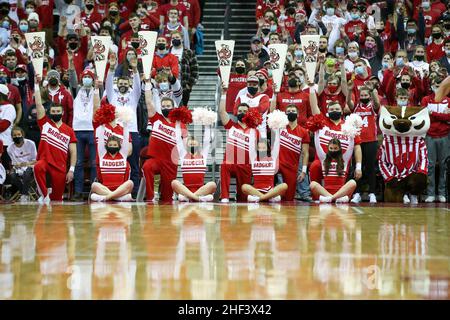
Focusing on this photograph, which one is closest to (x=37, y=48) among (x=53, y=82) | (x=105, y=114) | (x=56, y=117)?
(x=53, y=82)

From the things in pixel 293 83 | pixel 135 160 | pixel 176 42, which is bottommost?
pixel 135 160

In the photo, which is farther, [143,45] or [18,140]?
[18,140]

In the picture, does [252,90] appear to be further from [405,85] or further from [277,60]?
[405,85]

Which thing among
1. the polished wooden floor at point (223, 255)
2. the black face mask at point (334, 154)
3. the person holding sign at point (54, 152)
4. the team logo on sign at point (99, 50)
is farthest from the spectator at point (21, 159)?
the black face mask at point (334, 154)

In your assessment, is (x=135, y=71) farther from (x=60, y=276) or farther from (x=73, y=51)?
(x=60, y=276)

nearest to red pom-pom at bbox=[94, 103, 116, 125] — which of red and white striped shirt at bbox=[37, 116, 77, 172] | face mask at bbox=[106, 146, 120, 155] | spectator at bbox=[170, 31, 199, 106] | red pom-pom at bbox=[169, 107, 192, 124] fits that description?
face mask at bbox=[106, 146, 120, 155]

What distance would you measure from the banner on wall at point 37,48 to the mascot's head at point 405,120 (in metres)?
5.46

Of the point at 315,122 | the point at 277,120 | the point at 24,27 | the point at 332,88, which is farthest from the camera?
the point at 24,27

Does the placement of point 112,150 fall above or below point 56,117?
below

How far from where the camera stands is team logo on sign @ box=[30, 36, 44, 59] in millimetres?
15414

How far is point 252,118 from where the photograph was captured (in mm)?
14336

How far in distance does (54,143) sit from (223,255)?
782 cm
